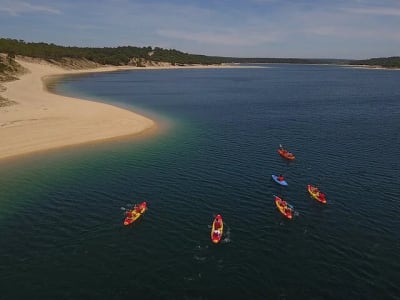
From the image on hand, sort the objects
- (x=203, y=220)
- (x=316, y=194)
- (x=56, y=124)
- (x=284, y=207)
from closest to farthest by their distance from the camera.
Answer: (x=203, y=220), (x=284, y=207), (x=316, y=194), (x=56, y=124)

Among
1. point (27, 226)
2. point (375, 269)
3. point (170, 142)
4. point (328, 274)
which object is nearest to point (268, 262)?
point (328, 274)

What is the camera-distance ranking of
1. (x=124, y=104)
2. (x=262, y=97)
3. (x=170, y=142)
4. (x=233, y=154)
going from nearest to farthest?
(x=233, y=154) < (x=170, y=142) < (x=124, y=104) < (x=262, y=97)

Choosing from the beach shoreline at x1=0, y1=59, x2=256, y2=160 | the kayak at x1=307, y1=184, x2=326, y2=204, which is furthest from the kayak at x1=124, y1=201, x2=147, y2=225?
the beach shoreline at x1=0, y1=59, x2=256, y2=160

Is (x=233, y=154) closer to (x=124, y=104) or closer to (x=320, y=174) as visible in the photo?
(x=320, y=174)

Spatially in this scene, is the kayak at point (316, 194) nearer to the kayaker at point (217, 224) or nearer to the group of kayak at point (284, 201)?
the group of kayak at point (284, 201)

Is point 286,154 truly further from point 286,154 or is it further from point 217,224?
point 217,224

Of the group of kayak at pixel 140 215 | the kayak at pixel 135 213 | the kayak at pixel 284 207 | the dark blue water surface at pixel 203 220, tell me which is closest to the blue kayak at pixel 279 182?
Result: the dark blue water surface at pixel 203 220

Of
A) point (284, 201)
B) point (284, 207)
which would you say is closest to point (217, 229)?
point (284, 207)

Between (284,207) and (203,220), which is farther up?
(284,207)
